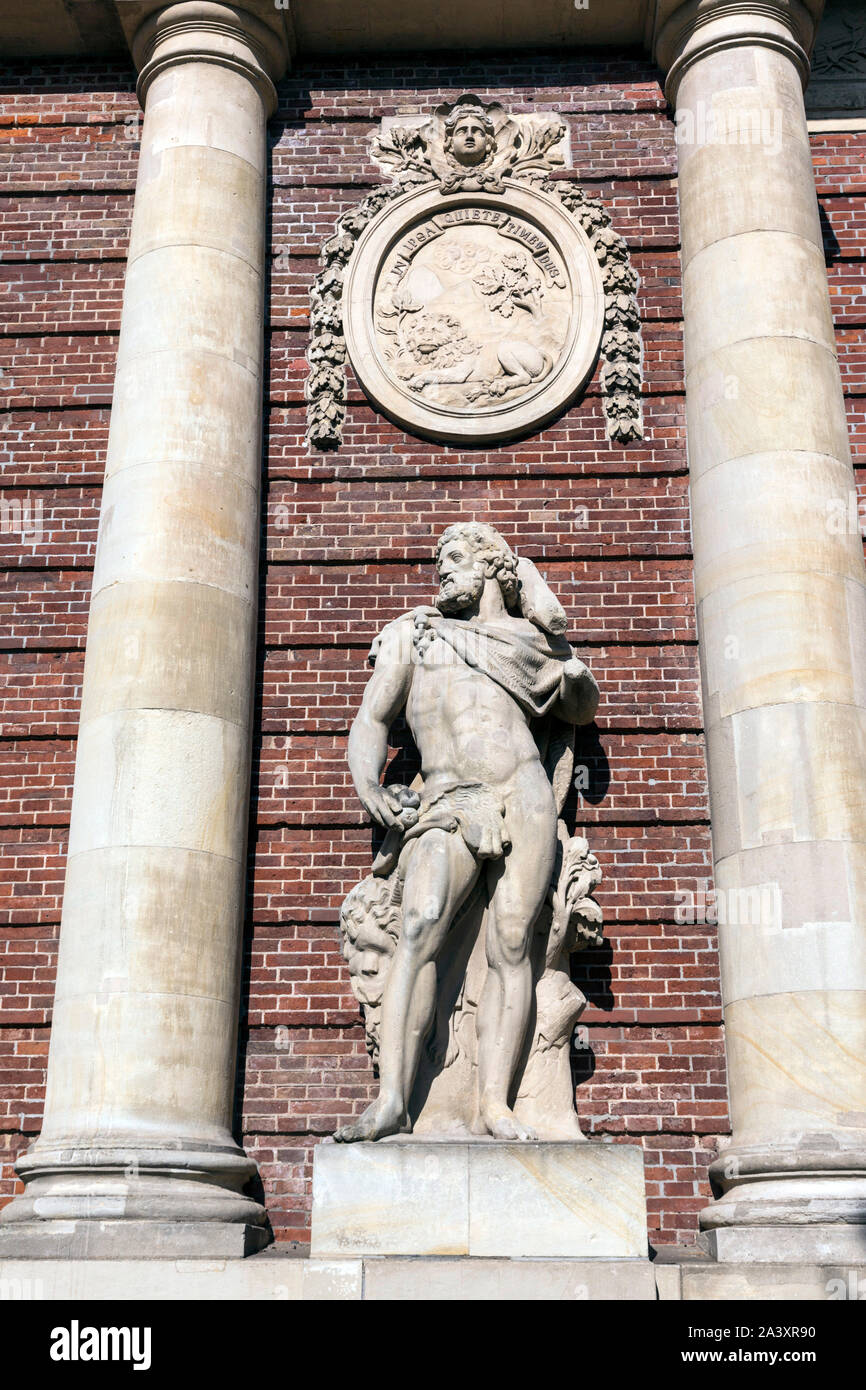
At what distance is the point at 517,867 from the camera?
7.98 meters

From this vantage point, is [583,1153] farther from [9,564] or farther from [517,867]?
[9,564]

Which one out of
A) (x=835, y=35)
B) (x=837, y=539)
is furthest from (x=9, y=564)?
(x=835, y=35)

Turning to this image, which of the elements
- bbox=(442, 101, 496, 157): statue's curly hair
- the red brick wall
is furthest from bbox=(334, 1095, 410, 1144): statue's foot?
bbox=(442, 101, 496, 157): statue's curly hair

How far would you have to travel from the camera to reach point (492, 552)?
883 cm

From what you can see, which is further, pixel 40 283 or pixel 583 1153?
pixel 40 283

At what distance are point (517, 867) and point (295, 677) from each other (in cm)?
232

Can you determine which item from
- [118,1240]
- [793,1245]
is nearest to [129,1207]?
[118,1240]

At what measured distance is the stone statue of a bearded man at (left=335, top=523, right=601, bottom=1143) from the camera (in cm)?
772

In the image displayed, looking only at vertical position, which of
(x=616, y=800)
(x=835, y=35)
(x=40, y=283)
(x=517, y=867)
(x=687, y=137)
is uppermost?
(x=835, y=35)

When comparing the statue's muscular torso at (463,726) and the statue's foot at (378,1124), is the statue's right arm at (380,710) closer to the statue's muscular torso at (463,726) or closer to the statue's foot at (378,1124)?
the statue's muscular torso at (463,726)

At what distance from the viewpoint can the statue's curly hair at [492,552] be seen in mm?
8812

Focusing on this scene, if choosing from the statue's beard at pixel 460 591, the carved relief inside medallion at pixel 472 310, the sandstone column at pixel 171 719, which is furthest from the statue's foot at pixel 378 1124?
the carved relief inside medallion at pixel 472 310

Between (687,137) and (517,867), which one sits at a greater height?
(687,137)

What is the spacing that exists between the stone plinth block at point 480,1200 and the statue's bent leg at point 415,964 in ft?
0.85
